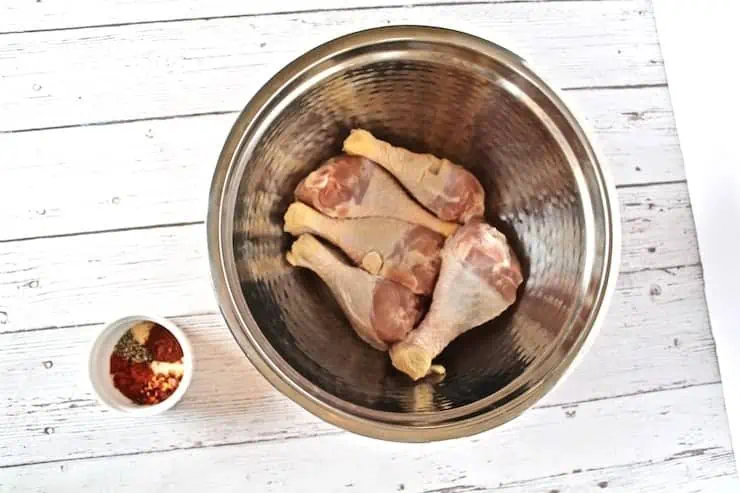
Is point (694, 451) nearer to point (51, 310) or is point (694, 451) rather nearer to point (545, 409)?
point (545, 409)

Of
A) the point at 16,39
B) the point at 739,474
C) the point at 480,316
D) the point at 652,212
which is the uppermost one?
the point at 16,39

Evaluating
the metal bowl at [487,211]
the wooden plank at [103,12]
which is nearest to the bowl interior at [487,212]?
the metal bowl at [487,211]

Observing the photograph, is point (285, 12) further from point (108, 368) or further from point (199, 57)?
point (108, 368)

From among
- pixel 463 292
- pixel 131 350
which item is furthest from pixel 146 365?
pixel 463 292

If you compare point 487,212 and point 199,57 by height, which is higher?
point 199,57

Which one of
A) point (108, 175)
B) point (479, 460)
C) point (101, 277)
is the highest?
point (108, 175)

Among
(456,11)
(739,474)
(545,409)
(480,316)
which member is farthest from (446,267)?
(739,474)

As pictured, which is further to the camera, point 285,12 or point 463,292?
point 285,12
